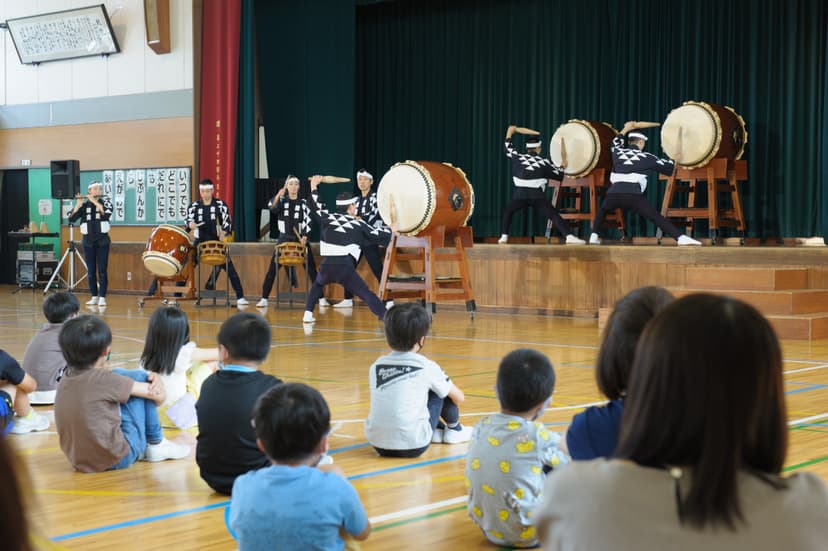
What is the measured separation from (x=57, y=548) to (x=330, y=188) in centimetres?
1215

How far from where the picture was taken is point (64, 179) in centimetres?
1502

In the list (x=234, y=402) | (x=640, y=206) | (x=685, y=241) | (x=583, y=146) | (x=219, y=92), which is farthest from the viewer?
(x=219, y=92)

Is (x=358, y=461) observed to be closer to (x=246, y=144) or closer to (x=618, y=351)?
(x=618, y=351)

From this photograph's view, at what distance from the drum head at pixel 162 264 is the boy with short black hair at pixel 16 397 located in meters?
7.47

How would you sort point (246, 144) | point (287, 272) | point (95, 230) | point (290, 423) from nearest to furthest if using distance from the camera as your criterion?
point (290, 423)
point (287, 272)
point (95, 230)
point (246, 144)

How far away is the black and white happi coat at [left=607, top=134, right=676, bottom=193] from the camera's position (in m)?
10.9

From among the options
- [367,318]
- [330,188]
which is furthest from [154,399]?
[330,188]

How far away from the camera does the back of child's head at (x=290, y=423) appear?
237cm

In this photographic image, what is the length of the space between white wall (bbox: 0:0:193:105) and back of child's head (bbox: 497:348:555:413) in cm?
1320

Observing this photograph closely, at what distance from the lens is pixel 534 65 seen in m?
14.3

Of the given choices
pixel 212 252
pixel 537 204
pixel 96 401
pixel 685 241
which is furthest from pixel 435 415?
pixel 212 252

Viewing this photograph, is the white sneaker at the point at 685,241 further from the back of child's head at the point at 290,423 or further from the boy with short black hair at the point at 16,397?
the back of child's head at the point at 290,423

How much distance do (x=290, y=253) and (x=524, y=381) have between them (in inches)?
370

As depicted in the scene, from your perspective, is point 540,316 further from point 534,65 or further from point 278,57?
point 278,57
